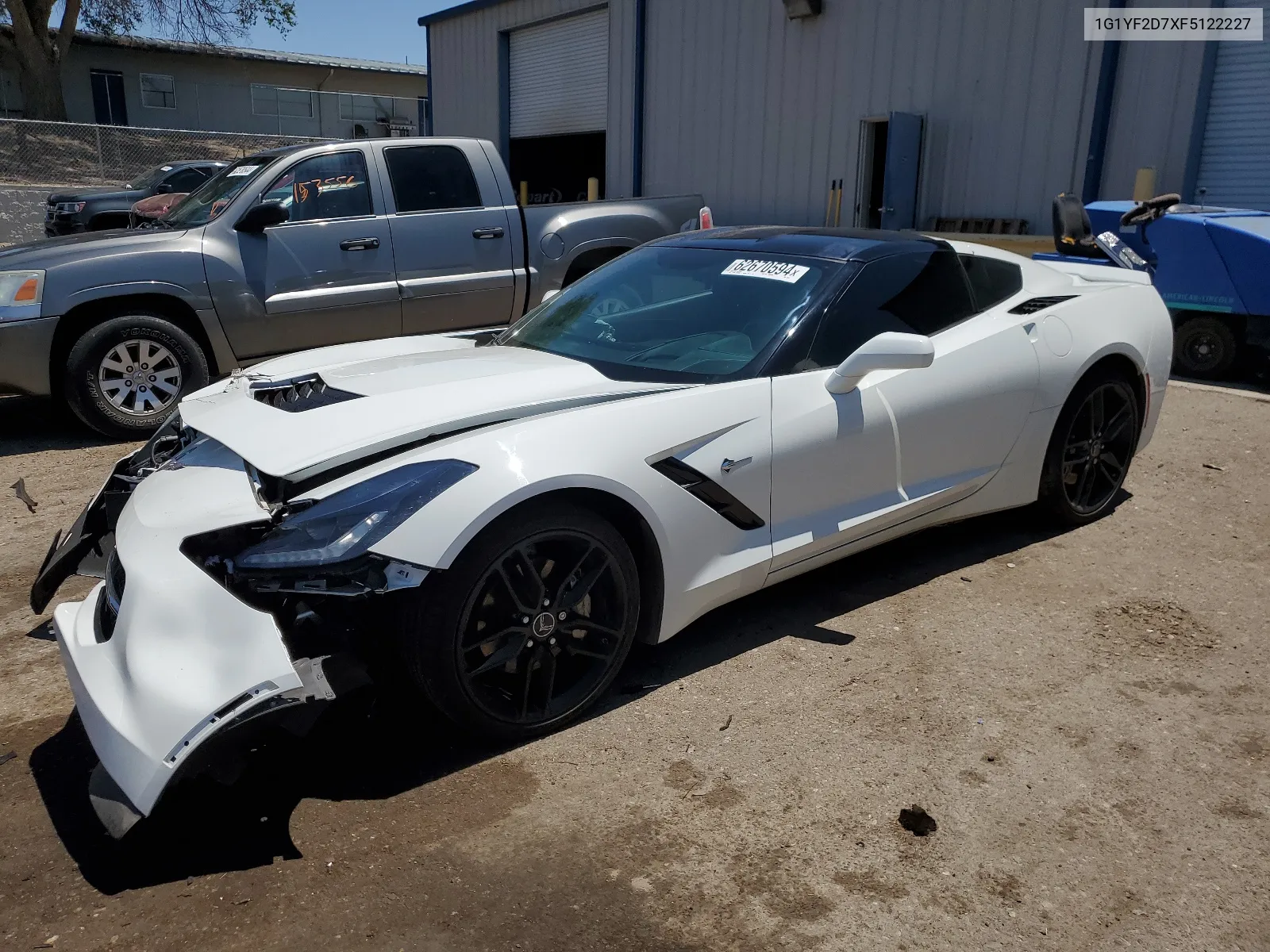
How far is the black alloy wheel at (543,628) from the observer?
283 centimetres

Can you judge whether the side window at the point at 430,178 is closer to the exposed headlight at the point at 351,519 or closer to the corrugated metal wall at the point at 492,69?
the exposed headlight at the point at 351,519

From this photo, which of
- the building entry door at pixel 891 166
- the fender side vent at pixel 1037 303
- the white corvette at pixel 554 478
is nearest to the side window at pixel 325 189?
the white corvette at pixel 554 478

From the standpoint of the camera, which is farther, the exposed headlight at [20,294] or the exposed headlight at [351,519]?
the exposed headlight at [20,294]

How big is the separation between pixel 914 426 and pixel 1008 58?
10.4m

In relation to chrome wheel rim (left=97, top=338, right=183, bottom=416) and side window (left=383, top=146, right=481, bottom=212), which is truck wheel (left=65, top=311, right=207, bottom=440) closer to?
chrome wheel rim (left=97, top=338, right=183, bottom=416)

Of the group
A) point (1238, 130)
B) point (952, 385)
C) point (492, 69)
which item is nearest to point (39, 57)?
point (492, 69)

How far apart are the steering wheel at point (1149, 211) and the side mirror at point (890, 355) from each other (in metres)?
5.98

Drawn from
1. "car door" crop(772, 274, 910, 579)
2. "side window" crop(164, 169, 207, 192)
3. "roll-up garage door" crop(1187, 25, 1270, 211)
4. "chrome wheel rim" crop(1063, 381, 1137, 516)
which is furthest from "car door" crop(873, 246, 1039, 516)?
"side window" crop(164, 169, 207, 192)

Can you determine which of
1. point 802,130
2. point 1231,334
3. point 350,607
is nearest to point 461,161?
point 350,607

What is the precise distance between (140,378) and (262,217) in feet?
4.24

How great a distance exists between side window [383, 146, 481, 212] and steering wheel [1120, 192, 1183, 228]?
5.34 meters

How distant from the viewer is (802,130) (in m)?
15.0

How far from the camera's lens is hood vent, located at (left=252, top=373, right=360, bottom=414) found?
124 inches

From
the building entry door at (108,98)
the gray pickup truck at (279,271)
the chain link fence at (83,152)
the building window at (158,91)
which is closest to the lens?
the gray pickup truck at (279,271)
